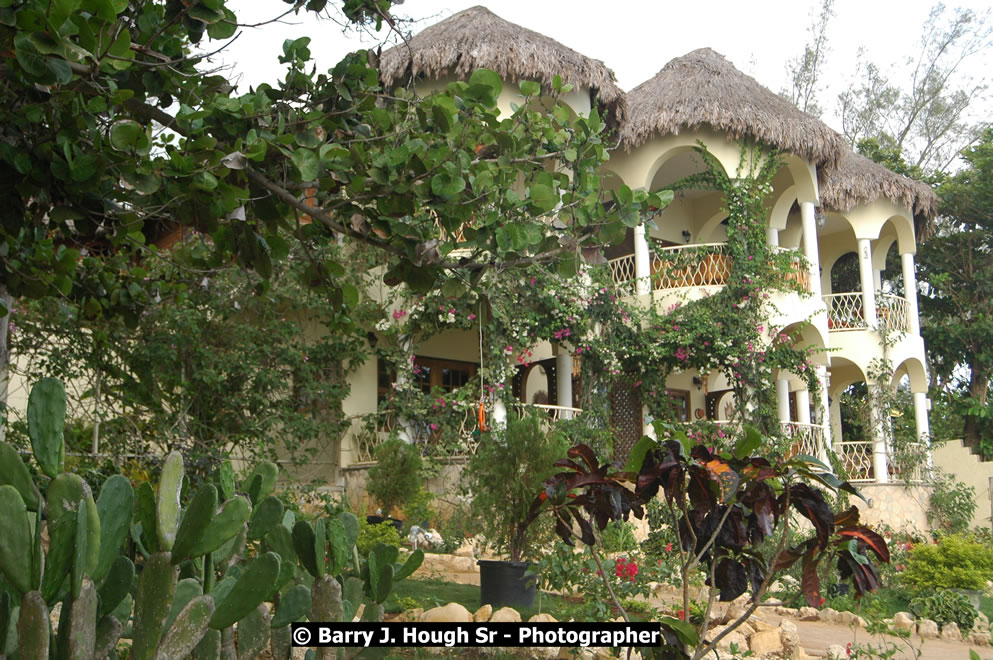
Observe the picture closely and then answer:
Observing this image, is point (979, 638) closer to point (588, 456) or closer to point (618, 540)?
point (618, 540)

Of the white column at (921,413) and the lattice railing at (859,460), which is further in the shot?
the white column at (921,413)

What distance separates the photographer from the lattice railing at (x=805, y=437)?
13.1m

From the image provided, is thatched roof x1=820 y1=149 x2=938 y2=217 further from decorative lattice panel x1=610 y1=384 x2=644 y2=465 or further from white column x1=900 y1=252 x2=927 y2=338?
decorative lattice panel x1=610 y1=384 x2=644 y2=465

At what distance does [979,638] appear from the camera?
7398 millimetres

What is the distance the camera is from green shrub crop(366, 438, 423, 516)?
10656mm

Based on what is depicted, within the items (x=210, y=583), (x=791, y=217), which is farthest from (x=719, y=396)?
(x=210, y=583)

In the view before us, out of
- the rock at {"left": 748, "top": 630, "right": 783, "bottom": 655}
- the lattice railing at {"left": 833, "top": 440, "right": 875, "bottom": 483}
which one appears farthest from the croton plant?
the lattice railing at {"left": 833, "top": 440, "right": 875, "bottom": 483}

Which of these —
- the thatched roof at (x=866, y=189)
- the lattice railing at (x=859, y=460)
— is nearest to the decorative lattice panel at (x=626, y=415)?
the lattice railing at (x=859, y=460)

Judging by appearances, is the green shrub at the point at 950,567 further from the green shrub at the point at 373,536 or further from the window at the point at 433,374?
the window at the point at 433,374

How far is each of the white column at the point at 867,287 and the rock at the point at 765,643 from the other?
10.9 meters

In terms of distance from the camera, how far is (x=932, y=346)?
19.3 meters

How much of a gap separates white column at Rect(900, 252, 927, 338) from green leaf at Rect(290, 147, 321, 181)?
50.4 feet

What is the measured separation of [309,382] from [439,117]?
7.95m

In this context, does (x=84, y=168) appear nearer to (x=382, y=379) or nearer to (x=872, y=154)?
(x=382, y=379)
